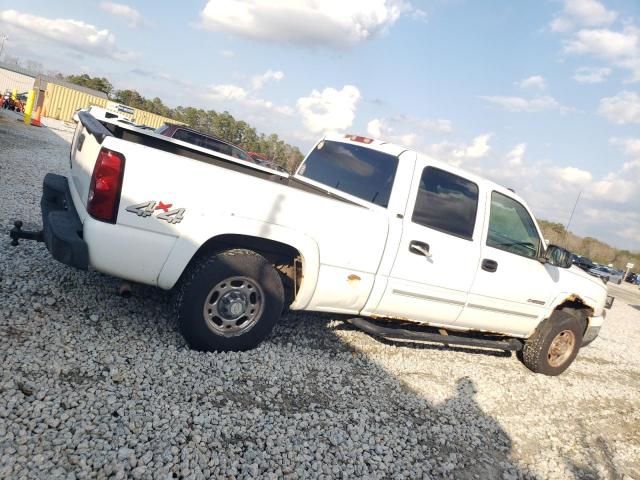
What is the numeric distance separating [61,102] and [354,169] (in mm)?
40352

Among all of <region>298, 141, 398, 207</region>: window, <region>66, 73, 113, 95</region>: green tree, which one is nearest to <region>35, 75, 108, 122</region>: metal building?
<region>66, 73, 113, 95</region>: green tree

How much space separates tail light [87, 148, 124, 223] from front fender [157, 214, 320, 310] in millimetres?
506

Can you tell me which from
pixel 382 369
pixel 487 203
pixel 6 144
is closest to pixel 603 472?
pixel 382 369

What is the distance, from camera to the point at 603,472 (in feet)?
12.3

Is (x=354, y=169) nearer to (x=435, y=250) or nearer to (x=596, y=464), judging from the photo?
(x=435, y=250)

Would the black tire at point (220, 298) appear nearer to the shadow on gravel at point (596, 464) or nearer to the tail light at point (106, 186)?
the tail light at point (106, 186)

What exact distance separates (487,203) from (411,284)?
1285 millimetres

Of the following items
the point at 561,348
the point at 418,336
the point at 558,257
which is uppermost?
the point at 558,257

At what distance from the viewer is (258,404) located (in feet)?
10.8

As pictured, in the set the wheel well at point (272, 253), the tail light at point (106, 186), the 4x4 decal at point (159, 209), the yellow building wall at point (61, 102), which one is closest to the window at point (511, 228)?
the wheel well at point (272, 253)

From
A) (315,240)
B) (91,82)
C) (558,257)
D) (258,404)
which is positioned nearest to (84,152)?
(315,240)

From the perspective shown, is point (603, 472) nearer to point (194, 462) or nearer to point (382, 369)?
point (382, 369)

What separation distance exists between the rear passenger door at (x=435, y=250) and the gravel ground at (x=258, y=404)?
71cm

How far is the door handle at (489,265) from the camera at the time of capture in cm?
466
